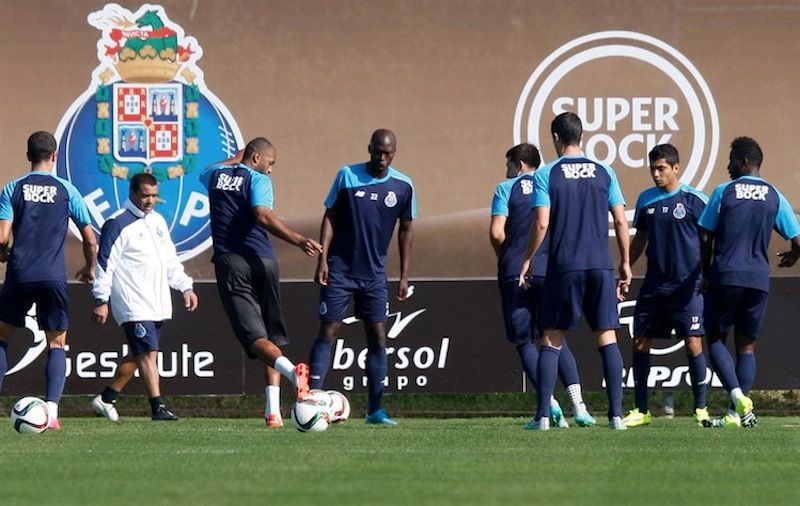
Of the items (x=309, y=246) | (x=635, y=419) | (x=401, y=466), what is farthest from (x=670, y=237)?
(x=401, y=466)

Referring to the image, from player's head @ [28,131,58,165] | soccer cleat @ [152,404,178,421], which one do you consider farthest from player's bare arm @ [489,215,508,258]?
player's head @ [28,131,58,165]

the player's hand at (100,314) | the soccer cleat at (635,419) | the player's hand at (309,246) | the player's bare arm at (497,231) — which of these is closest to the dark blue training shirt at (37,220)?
the player's hand at (100,314)

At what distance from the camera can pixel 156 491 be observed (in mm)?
6887

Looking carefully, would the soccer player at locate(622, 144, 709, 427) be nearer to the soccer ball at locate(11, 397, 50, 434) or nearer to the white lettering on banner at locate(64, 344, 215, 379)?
the white lettering on banner at locate(64, 344, 215, 379)

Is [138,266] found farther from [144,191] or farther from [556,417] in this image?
[556,417]

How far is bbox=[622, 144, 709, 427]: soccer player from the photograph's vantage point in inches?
502

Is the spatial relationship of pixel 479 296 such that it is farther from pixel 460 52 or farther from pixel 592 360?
pixel 460 52

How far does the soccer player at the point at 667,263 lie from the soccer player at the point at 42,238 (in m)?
4.15

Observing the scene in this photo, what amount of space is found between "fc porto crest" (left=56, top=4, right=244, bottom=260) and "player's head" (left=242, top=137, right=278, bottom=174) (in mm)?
3203

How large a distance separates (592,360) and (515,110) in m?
2.33

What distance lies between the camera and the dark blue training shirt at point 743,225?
11719mm

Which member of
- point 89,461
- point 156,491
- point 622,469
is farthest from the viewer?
point 89,461

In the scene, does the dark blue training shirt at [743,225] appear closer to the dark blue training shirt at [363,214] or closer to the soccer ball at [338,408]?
the dark blue training shirt at [363,214]

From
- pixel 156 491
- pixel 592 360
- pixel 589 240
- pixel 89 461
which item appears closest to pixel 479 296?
pixel 592 360
